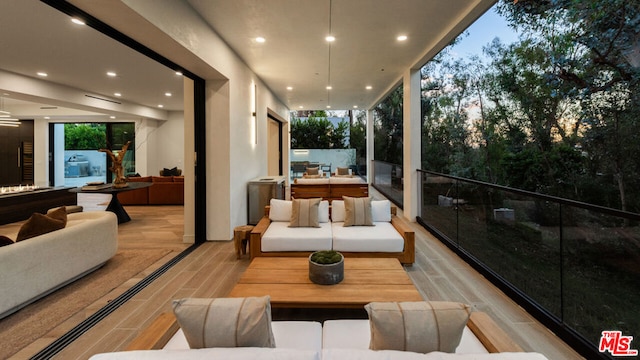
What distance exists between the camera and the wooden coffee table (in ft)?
A: 7.39

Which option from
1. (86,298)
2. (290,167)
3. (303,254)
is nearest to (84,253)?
(86,298)

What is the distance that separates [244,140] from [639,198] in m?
5.50

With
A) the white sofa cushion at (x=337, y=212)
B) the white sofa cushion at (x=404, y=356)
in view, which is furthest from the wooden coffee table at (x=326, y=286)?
the white sofa cushion at (x=337, y=212)

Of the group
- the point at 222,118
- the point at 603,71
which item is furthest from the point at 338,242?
the point at 603,71

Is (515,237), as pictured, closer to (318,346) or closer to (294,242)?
(294,242)

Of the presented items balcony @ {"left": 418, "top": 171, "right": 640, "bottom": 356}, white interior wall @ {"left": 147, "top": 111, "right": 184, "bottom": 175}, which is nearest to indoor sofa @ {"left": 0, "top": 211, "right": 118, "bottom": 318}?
balcony @ {"left": 418, "top": 171, "right": 640, "bottom": 356}

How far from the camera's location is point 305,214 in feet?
13.2

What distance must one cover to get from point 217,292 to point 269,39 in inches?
145

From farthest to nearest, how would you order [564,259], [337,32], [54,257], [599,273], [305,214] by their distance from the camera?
[337,32] < [305,214] < [54,257] < [599,273] < [564,259]

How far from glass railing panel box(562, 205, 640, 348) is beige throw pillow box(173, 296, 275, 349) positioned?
252 cm

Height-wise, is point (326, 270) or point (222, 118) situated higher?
point (222, 118)

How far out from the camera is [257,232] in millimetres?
3654

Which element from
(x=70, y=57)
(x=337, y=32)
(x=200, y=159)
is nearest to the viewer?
(x=337, y=32)

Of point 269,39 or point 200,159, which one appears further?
point 200,159
